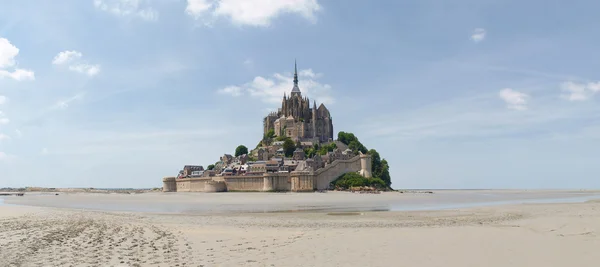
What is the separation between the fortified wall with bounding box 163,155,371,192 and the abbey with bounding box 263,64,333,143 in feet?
80.9

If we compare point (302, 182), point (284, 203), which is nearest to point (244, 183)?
point (302, 182)

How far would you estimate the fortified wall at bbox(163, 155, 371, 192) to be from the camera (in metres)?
81.6

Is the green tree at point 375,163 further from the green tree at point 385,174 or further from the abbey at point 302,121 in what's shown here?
the abbey at point 302,121

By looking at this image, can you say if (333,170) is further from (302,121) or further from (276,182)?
(302,121)

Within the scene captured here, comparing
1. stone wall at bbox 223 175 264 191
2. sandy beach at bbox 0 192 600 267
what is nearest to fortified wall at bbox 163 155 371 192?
stone wall at bbox 223 175 264 191

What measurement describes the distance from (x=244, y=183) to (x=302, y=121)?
30.2m

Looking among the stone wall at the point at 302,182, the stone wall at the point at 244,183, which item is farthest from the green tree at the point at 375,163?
the stone wall at the point at 244,183

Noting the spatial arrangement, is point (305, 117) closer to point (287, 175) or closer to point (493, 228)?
point (287, 175)

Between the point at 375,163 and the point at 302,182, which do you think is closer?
the point at 302,182

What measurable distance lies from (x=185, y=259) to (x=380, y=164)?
3344 inches

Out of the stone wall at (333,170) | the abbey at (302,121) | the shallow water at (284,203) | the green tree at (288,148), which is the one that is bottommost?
the shallow water at (284,203)

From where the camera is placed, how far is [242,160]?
10631 cm

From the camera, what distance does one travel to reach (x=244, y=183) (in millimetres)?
88312

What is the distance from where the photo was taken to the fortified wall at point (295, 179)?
8164 centimetres
